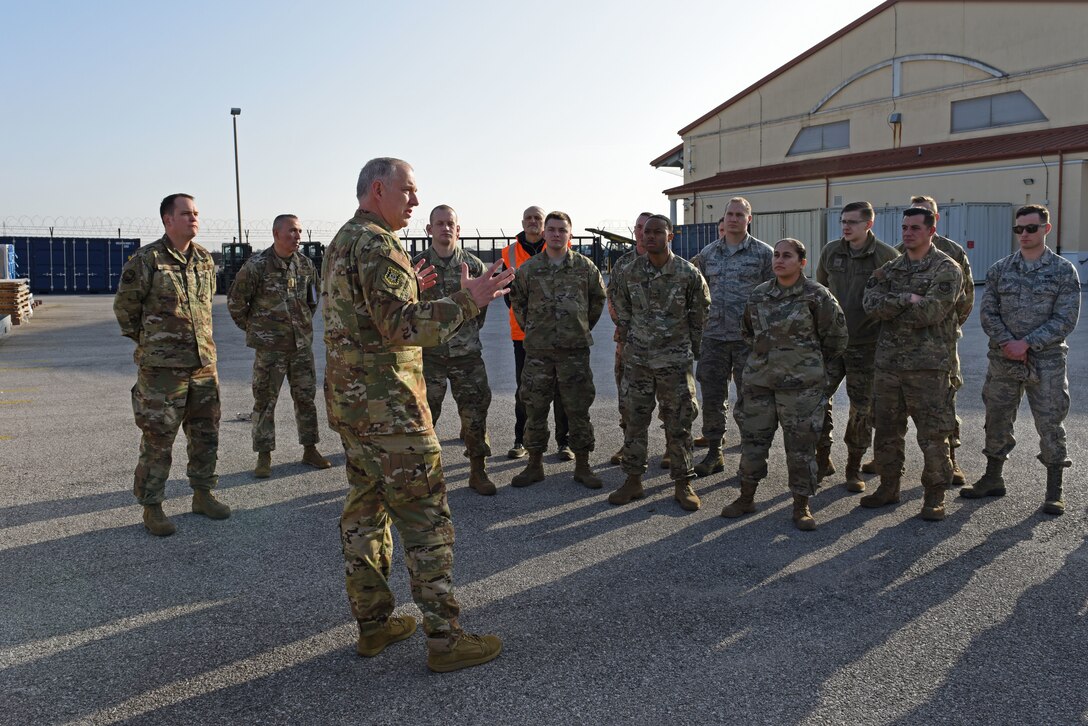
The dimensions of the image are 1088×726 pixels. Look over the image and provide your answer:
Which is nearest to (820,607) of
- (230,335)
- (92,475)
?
(92,475)

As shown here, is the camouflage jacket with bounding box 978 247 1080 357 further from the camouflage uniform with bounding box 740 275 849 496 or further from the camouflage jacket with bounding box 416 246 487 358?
the camouflage jacket with bounding box 416 246 487 358

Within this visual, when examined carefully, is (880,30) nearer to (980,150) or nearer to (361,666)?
(980,150)

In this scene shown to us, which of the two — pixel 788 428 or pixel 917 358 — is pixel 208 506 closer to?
pixel 788 428

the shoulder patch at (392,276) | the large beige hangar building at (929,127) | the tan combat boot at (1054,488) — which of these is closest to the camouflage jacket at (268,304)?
the shoulder patch at (392,276)

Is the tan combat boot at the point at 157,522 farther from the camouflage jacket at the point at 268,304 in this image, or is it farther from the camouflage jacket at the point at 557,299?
the camouflage jacket at the point at 557,299

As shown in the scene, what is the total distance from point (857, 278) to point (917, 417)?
1.15 meters

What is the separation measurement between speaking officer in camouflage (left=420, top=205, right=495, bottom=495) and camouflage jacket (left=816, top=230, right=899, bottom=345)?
2.61 meters

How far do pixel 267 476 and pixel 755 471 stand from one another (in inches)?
141

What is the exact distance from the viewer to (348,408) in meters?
3.68

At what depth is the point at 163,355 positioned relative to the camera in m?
5.47

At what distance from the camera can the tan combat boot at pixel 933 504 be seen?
556 centimetres

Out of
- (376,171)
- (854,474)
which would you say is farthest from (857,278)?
(376,171)

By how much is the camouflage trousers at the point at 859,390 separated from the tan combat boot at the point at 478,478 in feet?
7.98

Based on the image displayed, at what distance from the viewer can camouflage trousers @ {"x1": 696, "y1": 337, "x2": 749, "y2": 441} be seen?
692cm
